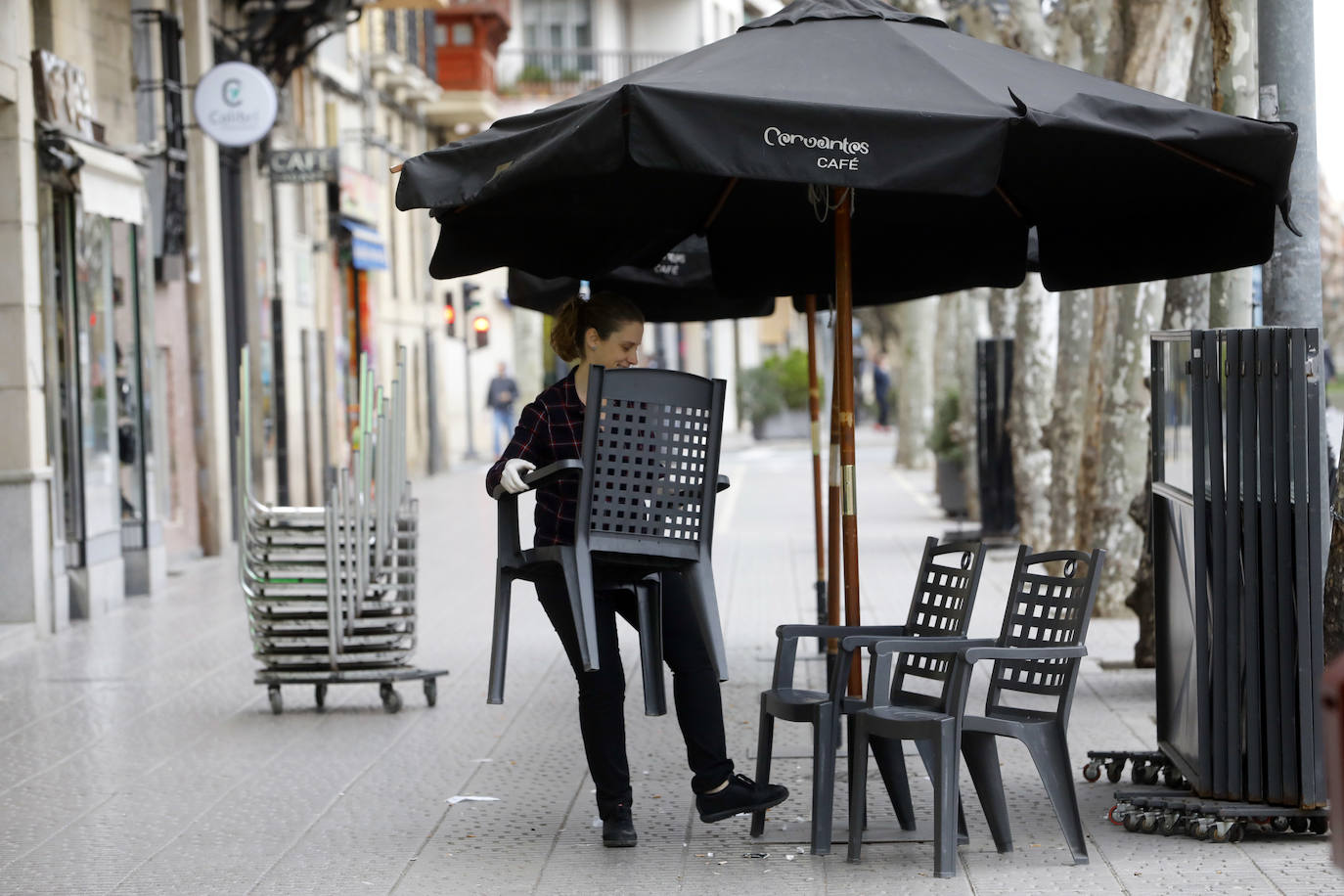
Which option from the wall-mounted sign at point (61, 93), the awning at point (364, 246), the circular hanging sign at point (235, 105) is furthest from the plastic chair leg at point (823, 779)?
the awning at point (364, 246)

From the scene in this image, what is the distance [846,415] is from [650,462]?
3.51 ft

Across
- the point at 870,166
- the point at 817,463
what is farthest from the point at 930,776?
the point at 817,463

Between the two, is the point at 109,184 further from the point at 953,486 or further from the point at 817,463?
the point at 953,486

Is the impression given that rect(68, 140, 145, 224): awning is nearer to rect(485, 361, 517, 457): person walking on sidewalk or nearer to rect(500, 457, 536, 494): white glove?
rect(500, 457, 536, 494): white glove

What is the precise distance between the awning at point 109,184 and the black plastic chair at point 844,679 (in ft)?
28.2

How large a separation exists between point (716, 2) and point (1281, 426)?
47558mm

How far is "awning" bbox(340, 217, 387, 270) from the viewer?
27.6 m

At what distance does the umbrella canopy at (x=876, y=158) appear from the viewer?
5434mm

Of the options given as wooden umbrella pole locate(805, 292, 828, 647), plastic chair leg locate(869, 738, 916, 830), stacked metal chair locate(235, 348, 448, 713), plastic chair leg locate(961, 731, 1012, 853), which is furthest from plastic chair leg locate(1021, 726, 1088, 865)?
wooden umbrella pole locate(805, 292, 828, 647)

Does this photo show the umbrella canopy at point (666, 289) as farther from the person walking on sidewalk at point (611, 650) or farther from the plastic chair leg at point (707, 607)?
the plastic chair leg at point (707, 607)

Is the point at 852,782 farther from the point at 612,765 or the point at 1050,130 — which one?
the point at 1050,130

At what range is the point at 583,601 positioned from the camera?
5.55 m

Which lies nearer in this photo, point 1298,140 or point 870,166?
point 870,166

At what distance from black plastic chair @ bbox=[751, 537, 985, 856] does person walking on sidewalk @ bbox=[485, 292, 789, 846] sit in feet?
0.60
